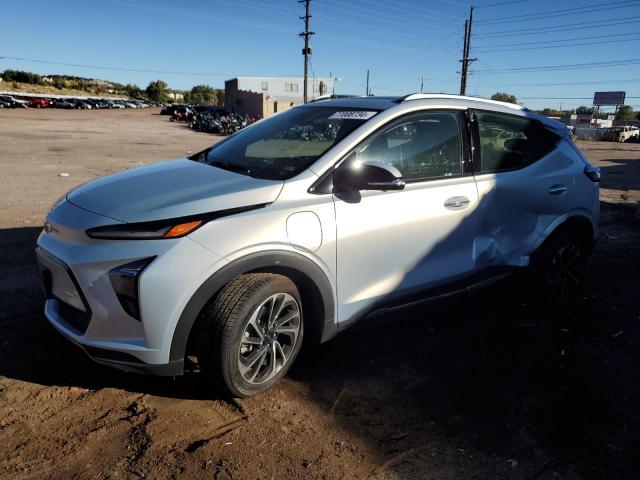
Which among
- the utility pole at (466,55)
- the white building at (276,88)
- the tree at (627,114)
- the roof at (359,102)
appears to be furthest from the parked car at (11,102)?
the tree at (627,114)

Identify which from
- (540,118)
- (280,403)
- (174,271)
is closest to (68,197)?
(174,271)

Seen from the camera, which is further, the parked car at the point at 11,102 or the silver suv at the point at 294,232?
the parked car at the point at 11,102

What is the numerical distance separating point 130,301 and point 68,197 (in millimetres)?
1013

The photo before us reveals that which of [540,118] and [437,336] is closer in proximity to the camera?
[437,336]

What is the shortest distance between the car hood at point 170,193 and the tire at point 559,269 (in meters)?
2.42

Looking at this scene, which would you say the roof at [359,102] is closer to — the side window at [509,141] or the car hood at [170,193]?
the side window at [509,141]

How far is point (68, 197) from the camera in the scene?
296 cm

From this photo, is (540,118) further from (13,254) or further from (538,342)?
(13,254)

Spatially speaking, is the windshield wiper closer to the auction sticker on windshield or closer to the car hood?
the car hood

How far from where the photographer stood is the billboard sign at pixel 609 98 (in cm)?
7750

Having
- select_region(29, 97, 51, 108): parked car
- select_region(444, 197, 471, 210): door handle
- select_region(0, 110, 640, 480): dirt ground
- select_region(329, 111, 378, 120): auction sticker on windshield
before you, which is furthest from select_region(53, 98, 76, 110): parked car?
select_region(444, 197, 471, 210): door handle

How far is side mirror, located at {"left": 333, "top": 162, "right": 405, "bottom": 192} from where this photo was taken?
2809 millimetres

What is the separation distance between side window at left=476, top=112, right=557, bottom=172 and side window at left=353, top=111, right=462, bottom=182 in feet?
0.90

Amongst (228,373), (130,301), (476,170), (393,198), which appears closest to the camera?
(130,301)
